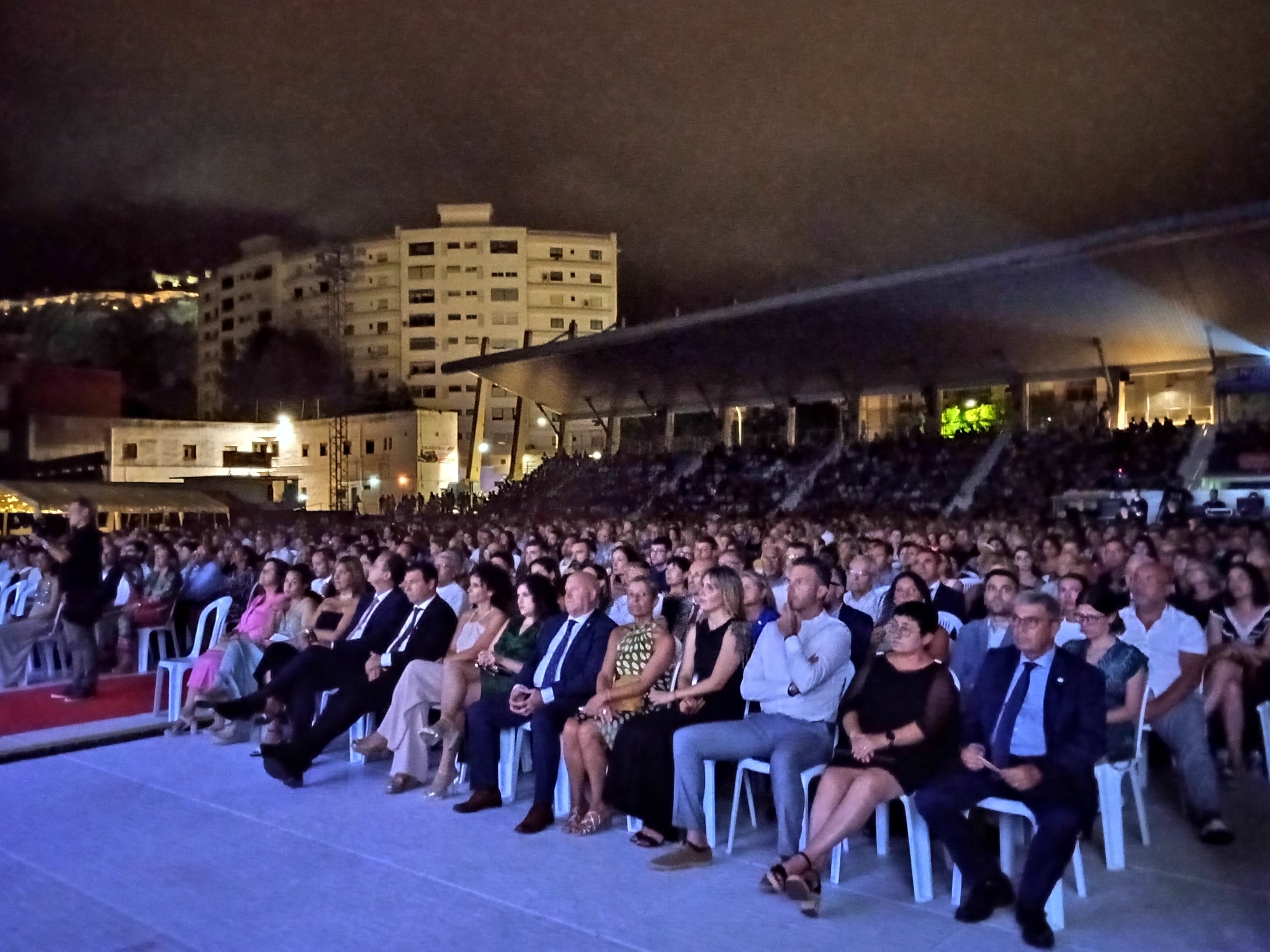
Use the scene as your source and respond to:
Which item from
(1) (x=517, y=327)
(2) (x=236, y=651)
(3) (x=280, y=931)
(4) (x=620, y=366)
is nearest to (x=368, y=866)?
(3) (x=280, y=931)

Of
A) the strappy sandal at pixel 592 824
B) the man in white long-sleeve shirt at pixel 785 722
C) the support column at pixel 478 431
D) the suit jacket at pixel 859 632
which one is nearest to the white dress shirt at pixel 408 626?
the strappy sandal at pixel 592 824

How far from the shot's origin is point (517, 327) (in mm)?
63312

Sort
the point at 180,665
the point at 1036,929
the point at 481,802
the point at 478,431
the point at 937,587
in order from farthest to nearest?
the point at 478,431 < the point at 180,665 < the point at 937,587 < the point at 481,802 < the point at 1036,929

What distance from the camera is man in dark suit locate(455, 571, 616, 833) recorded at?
4.61m

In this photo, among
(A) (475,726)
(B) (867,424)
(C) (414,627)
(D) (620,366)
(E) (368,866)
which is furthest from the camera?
(B) (867,424)

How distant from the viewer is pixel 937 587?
20.7 ft

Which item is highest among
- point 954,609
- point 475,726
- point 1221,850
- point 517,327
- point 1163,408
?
point 517,327

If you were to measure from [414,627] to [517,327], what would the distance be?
59.0 m

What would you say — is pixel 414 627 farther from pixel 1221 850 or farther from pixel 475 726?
pixel 1221 850

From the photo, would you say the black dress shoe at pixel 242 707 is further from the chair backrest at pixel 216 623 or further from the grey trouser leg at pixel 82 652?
the grey trouser leg at pixel 82 652

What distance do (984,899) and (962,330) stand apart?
785 inches

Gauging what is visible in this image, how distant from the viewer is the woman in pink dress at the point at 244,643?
6.27 meters

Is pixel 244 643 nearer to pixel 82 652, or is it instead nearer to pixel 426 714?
pixel 426 714

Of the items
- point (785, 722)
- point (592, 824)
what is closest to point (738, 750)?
point (785, 722)
